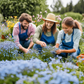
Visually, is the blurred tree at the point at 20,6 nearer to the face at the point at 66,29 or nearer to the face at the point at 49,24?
the face at the point at 49,24

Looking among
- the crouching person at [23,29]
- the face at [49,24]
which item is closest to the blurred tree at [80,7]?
the crouching person at [23,29]

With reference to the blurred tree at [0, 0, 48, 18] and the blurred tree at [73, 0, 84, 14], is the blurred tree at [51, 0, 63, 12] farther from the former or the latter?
the blurred tree at [0, 0, 48, 18]

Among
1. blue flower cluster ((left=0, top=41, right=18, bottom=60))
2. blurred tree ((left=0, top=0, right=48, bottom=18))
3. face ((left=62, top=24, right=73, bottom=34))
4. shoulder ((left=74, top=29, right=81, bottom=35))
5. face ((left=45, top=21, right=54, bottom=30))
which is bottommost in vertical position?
blue flower cluster ((left=0, top=41, right=18, bottom=60))

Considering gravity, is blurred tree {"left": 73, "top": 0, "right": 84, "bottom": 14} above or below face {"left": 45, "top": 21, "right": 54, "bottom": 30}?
above

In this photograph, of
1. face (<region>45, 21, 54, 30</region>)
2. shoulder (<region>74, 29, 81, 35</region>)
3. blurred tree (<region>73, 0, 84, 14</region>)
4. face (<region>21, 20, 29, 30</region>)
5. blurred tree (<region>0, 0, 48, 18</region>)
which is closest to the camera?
shoulder (<region>74, 29, 81, 35</region>)

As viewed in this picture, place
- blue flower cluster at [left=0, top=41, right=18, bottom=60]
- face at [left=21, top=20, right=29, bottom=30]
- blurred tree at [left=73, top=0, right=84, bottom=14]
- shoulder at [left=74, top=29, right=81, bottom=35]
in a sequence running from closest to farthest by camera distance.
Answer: blue flower cluster at [left=0, top=41, right=18, bottom=60]
shoulder at [left=74, top=29, right=81, bottom=35]
face at [left=21, top=20, right=29, bottom=30]
blurred tree at [left=73, top=0, right=84, bottom=14]

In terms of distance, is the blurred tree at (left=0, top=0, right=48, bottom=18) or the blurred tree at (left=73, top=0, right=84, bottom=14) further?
the blurred tree at (left=73, top=0, right=84, bottom=14)

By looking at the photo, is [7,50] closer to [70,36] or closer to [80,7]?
[70,36]

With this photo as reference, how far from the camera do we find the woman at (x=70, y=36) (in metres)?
2.44

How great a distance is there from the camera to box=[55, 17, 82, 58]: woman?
8.00 ft

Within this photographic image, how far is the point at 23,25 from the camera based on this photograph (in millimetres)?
3025

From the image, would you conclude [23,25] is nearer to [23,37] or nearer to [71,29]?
[23,37]

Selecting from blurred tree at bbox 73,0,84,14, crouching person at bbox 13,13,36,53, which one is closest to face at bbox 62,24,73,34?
crouching person at bbox 13,13,36,53

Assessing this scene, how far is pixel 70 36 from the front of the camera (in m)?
2.66
